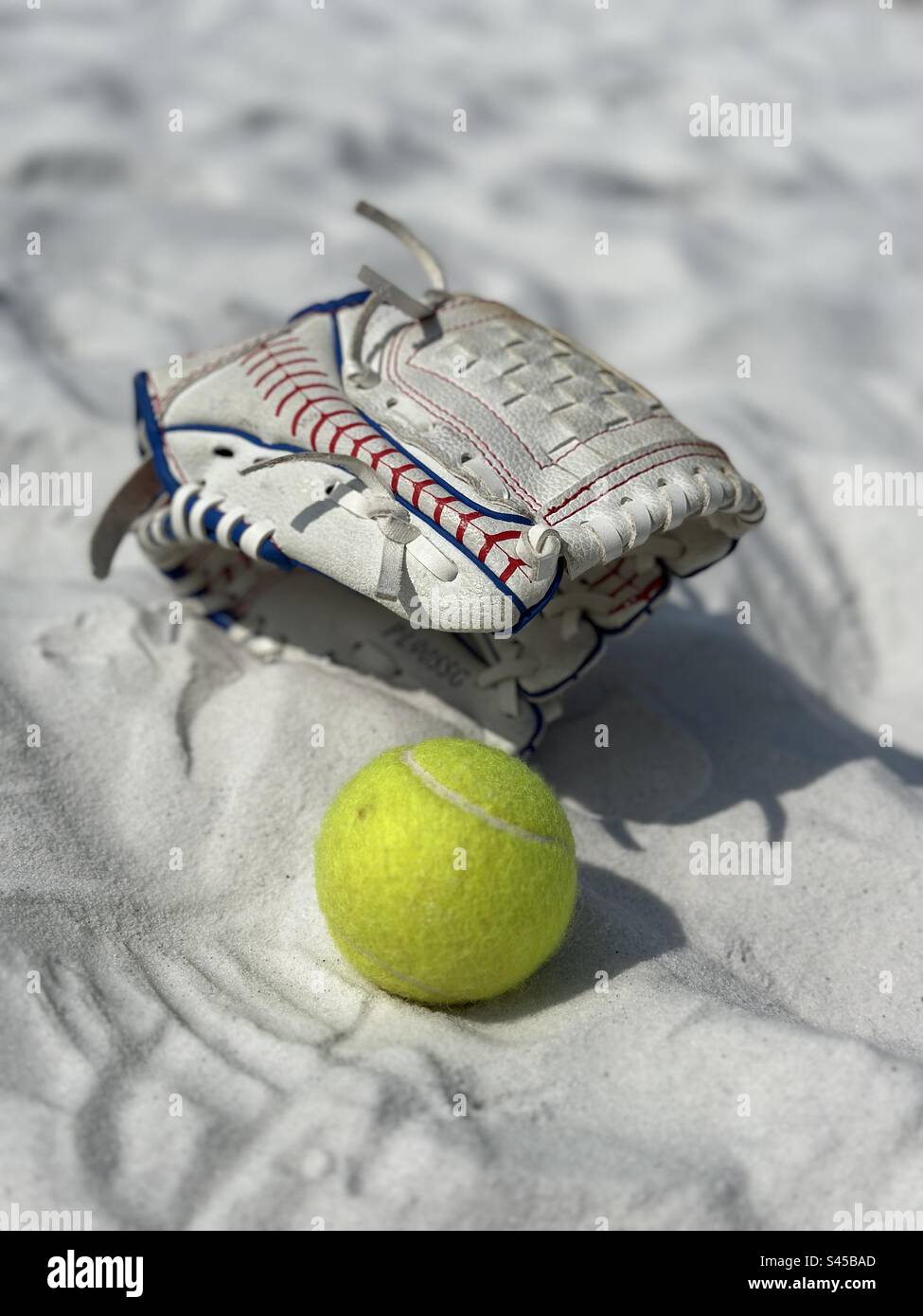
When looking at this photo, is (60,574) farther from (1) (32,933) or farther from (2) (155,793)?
(1) (32,933)

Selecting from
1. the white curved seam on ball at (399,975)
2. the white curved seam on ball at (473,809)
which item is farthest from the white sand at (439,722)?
the white curved seam on ball at (473,809)

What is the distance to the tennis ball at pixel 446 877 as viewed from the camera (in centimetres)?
162

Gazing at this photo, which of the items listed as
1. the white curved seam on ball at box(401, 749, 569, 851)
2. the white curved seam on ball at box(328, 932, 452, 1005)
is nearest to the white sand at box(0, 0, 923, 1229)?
the white curved seam on ball at box(328, 932, 452, 1005)

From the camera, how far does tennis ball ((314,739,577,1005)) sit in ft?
5.32

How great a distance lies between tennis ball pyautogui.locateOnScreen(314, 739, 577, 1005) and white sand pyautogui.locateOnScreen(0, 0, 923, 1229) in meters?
0.10

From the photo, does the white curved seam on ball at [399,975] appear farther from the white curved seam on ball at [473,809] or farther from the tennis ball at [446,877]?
the white curved seam on ball at [473,809]

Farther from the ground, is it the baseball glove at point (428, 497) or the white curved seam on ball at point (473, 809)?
the baseball glove at point (428, 497)

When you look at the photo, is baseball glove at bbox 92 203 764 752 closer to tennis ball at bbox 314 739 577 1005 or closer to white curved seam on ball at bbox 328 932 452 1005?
tennis ball at bbox 314 739 577 1005

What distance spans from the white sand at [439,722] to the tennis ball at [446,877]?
0.10 meters

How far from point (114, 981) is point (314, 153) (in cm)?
320

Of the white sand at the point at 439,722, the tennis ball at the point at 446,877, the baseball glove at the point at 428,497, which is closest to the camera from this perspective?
the white sand at the point at 439,722

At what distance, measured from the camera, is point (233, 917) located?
189cm
